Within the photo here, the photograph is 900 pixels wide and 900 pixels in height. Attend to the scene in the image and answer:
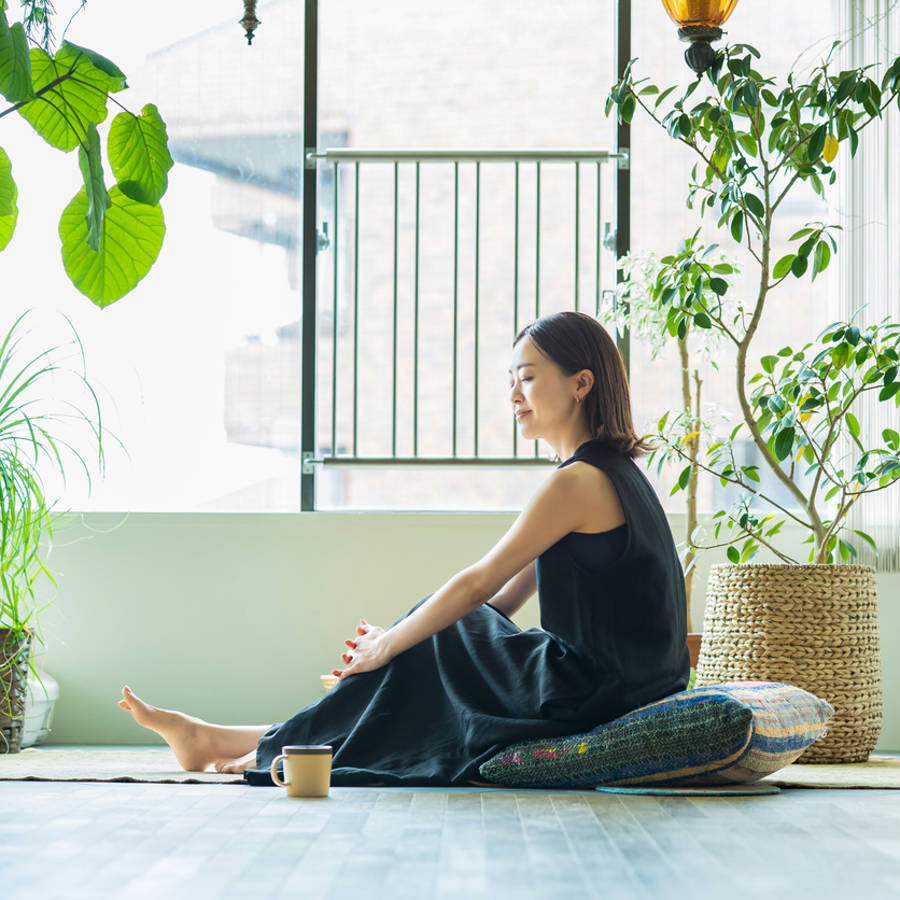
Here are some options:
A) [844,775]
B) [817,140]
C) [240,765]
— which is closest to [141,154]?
[240,765]

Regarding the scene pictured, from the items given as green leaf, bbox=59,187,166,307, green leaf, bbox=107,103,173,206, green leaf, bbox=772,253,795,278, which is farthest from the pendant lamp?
green leaf, bbox=772,253,795,278

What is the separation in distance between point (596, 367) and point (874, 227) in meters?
1.37

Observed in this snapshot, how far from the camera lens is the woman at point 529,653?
2168mm

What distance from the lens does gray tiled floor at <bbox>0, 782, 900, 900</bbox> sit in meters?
1.29

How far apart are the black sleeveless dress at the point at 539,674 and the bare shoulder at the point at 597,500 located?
0.02 metres

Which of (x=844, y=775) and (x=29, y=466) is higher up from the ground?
(x=29, y=466)

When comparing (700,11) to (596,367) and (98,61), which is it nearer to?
(596,367)

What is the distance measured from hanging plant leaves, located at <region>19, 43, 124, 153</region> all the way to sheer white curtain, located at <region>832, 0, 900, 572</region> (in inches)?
80.0

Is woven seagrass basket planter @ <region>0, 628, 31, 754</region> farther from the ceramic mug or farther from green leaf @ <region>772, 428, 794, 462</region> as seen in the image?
green leaf @ <region>772, 428, 794, 462</region>

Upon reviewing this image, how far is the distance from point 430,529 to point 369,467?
0.32 meters

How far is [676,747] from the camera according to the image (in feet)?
6.60

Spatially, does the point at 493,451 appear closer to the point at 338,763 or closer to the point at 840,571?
the point at 840,571

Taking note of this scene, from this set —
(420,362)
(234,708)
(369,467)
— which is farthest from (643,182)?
(234,708)

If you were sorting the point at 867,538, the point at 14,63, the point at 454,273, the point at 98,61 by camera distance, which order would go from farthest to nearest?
the point at 454,273 → the point at 867,538 → the point at 98,61 → the point at 14,63
